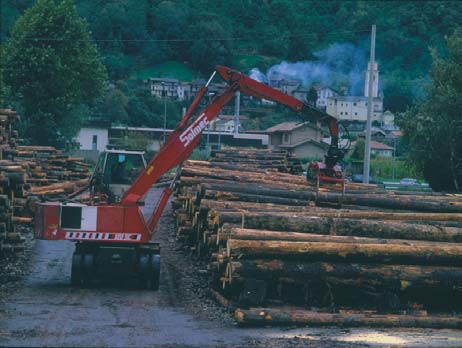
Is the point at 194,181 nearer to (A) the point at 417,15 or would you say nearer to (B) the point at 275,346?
(B) the point at 275,346

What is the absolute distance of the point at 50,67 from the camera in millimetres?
61281

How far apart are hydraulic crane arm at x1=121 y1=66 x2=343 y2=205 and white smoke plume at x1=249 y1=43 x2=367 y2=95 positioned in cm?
10769

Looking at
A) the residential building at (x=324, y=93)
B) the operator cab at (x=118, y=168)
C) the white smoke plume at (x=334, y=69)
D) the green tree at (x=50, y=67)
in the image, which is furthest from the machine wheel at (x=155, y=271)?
the white smoke plume at (x=334, y=69)

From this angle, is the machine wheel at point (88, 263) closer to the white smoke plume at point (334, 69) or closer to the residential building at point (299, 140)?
the residential building at point (299, 140)

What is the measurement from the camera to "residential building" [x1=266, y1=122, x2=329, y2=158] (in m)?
74.0

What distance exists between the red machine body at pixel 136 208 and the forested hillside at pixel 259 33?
3595 inches

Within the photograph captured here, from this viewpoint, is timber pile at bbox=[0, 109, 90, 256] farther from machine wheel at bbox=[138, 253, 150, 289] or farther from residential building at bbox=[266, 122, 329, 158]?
residential building at bbox=[266, 122, 329, 158]

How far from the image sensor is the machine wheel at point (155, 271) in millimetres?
20047

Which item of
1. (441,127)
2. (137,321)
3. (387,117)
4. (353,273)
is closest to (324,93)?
(387,117)

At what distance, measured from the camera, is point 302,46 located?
144125 millimetres

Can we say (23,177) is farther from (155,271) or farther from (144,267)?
(155,271)

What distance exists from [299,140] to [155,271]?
57033 mm

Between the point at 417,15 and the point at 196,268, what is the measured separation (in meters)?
110

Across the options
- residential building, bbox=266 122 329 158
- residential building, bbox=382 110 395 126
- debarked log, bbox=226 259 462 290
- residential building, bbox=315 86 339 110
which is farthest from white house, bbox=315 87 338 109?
debarked log, bbox=226 259 462 290
